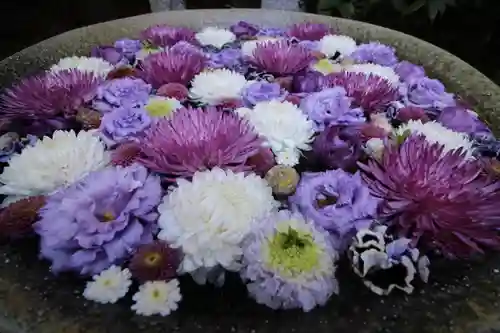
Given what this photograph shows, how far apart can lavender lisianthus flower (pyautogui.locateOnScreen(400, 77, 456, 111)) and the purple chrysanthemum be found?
1.49ft

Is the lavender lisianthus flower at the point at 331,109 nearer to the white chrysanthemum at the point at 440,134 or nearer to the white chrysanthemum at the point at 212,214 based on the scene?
the white chrysanthemum at the point at 440,134

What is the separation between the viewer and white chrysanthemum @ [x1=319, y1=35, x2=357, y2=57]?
1.06m

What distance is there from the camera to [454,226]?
58cm

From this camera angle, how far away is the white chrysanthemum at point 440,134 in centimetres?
73

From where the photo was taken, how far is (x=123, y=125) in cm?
72

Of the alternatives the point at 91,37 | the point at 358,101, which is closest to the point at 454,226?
the point at 358,101

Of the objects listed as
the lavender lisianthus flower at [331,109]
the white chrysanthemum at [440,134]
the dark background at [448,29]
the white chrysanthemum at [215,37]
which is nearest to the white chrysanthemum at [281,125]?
the lavender lisianthus flower at [331,109]

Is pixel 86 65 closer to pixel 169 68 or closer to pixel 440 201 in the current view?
pixel 169 68

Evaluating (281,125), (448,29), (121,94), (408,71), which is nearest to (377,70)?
(408,71)

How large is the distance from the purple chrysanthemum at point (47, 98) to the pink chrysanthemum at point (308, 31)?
0.44 metres

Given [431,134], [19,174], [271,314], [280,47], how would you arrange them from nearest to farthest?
[271,314]
[19,174]
[431,134]
[280,47]

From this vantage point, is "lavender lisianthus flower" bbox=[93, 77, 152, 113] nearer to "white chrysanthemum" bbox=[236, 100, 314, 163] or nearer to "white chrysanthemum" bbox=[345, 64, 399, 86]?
"white chrysanthemum" bbox=[236, 100, 314, 163]

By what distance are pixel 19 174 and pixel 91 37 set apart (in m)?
0.59

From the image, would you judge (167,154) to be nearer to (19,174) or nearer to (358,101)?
(19,174)
